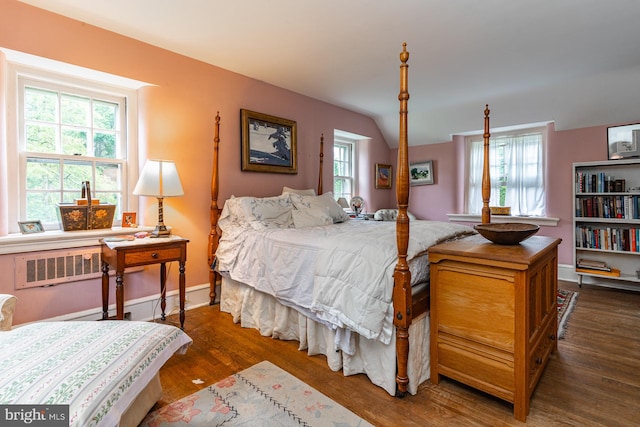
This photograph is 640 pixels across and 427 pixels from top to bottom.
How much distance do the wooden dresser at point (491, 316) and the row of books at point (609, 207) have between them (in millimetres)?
2602

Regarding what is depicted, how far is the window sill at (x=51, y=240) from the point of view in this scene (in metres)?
2.07

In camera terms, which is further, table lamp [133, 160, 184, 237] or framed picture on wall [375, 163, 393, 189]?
framed picture on wall [375, 163, 393, 189]

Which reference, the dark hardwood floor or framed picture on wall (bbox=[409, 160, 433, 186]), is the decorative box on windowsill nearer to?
the dark hardwood floor

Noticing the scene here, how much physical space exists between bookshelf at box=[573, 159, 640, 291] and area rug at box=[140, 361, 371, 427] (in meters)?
3.75

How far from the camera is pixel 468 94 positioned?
4.00 meters

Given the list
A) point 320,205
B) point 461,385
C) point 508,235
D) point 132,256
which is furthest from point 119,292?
point 508,235

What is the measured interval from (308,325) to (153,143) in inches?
80.6

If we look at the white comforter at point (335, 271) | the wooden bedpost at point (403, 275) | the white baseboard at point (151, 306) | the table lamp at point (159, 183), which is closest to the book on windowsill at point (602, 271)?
the white comforter at point (335, 271)

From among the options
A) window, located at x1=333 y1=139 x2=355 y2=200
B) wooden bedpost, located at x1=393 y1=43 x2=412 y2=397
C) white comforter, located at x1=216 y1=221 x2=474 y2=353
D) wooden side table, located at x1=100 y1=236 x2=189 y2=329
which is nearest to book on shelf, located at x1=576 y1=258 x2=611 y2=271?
white comforter, located at x1=216 y1=221 x2=474 y2=353

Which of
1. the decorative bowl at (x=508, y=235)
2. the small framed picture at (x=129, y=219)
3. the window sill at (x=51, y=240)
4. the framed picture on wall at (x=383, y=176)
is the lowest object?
the window sill at (x=51, y=240)

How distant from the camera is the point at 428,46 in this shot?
108 inches

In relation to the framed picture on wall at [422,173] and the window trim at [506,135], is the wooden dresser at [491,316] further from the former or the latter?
the framed picture on wall at [422,173]

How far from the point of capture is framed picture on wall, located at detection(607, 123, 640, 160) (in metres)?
3.51

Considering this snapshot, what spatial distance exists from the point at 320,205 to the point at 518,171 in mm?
3118
